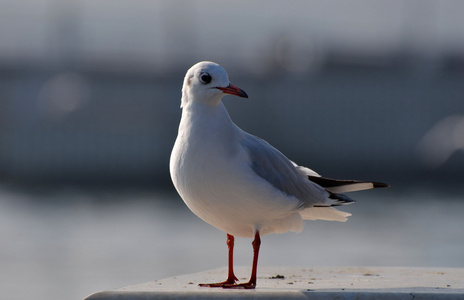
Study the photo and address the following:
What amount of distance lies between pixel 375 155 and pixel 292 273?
3696cm

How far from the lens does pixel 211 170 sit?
219 inches

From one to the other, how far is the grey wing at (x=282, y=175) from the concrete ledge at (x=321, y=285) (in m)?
0.56

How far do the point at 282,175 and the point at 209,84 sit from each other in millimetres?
844

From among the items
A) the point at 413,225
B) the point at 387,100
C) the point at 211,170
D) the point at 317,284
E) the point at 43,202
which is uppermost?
the point at 387,100

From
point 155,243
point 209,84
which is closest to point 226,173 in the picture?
point 209,84

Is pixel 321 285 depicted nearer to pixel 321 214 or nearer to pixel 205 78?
pixel 321 214

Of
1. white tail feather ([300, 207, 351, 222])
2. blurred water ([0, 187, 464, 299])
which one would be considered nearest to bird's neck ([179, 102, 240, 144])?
white tail feather ([300, 207, 351, 222])

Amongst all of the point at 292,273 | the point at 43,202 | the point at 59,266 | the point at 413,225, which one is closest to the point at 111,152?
the point at 43,202

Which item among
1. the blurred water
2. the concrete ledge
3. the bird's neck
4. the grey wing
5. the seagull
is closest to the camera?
the concrete ledge

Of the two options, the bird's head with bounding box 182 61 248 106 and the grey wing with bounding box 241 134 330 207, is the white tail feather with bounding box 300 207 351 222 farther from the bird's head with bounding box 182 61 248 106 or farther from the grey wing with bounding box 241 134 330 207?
the bird's head with bounding box 182 61 248 106

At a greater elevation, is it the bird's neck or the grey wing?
the bird's neck

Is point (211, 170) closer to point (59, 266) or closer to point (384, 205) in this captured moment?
point (59, 266)

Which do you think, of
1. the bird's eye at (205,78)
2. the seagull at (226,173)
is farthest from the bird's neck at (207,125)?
the bird's eye at (205,78)

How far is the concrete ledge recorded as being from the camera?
521 cm
